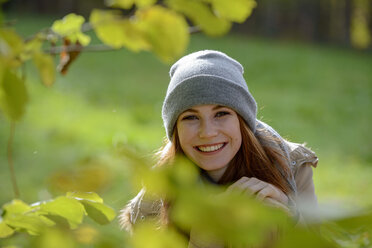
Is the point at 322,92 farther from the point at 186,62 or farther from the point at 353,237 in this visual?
the point at 353,237

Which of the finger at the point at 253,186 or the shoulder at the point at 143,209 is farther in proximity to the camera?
the shoulder at the point at 143,209

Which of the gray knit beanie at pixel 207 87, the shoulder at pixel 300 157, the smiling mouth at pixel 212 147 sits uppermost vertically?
the gray knit beanie at pixel 207 87

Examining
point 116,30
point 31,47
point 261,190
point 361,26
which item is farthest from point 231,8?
point 361,26

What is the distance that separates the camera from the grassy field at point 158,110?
4547 millimetres

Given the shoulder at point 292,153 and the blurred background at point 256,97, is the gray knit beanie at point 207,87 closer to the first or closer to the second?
the shoulder at point 292,153

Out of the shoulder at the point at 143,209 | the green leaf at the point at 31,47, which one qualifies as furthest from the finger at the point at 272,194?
the green leaf at the point at 31,47

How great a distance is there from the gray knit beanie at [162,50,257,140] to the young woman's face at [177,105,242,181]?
3 cm

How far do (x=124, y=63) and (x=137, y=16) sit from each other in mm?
9306

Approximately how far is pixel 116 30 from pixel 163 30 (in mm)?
43

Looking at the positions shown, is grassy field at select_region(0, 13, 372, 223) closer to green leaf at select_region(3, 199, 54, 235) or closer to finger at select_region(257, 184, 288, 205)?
finger at select_region(257, 184, 288, 205)

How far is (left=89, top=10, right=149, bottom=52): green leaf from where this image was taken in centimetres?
49

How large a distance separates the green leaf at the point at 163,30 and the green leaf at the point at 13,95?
4.4 inches

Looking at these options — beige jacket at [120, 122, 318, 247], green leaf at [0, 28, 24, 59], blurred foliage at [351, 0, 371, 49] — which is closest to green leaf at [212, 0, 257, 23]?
green leaf at [0, 28, 24, 59]

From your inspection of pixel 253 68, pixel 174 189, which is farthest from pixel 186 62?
pixel 253 68
